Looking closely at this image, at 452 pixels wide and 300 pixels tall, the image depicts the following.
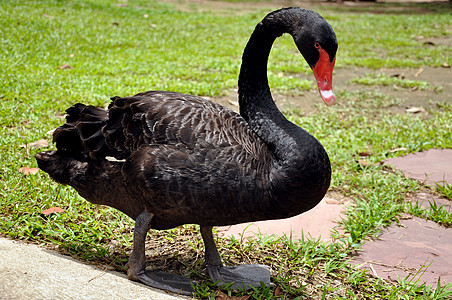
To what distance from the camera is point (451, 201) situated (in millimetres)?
3395

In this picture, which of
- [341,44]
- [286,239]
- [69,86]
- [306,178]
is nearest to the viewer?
[306,178]

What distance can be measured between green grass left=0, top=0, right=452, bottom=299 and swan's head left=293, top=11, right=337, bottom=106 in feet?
1.79

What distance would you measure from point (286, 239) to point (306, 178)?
0.84m

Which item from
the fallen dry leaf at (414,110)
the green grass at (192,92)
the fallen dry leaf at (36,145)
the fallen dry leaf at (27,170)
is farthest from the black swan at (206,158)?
the fallen dry leaf at (414,110)

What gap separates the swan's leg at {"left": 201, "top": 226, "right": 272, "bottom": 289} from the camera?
96.4 inches

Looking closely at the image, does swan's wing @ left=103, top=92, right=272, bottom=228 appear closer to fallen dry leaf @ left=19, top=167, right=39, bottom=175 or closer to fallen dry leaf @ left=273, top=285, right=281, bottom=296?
fallen dry leaf @ left=273, top=285, right=281, bottom=296

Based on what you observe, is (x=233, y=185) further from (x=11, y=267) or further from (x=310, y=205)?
(x=11, y=267)

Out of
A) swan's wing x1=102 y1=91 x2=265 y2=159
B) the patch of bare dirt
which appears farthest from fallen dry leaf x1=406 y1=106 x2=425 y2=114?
the patch of bare dirt

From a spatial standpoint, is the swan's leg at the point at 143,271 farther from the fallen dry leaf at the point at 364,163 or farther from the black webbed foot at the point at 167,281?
the fallen dry leaf at the point at 364,163

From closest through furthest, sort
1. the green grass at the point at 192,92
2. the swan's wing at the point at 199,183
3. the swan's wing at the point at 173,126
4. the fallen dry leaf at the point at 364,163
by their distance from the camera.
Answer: the swan's wing at the point at 199,183, the swan's wing at the point at 173,126, the green grass at the point at 192,92, the fallen dry leaf at the point at 364,163

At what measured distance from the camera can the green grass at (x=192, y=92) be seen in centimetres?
267

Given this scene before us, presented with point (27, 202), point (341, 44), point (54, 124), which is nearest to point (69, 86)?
point (54, 124)

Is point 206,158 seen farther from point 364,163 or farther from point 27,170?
point 364,163

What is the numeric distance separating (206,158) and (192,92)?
336cm
